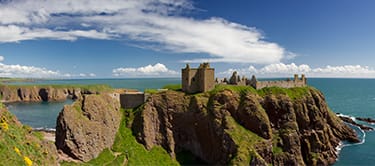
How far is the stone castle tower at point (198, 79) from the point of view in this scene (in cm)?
7712

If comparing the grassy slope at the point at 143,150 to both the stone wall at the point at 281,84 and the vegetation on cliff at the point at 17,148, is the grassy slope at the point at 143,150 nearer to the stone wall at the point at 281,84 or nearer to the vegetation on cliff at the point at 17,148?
the stone wall at the point at 281,84

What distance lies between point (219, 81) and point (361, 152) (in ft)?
155

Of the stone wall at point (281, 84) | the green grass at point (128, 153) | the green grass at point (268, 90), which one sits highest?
the stone wall at point (281, 84)

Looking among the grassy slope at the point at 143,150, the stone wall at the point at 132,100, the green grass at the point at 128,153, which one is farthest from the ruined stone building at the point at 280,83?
the green grass at the point at 128,153

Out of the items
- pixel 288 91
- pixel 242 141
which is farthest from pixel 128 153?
pixel 288 91

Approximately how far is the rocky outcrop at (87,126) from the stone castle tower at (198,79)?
20.6 metres

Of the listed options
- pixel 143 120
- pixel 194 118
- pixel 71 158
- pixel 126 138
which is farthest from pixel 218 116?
pixel 71 158

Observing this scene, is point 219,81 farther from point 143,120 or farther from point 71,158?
point 71,158

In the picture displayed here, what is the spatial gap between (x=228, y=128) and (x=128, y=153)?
79.5 ft

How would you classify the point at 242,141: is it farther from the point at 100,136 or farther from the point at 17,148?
the point at 17,148

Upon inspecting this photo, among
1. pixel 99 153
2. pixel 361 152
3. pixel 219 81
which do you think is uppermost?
pixel 219 81

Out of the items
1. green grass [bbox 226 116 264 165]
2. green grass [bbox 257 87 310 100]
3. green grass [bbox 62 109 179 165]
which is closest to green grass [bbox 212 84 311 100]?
green grass [bbox 257 87 310 100]

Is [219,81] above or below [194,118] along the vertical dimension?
above

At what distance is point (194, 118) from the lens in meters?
74.0
